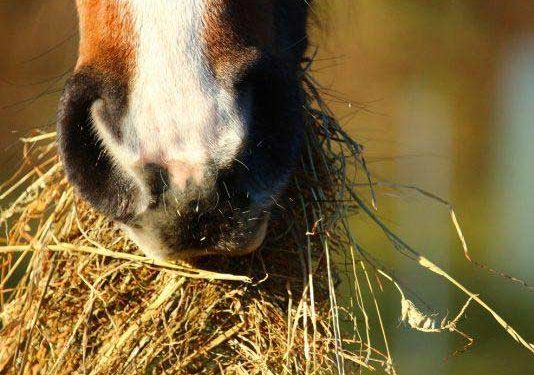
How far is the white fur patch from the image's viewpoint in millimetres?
→ 1210

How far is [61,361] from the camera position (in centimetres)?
148

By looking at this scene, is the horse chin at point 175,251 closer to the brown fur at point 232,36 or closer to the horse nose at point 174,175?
the horse nose at point 174,175

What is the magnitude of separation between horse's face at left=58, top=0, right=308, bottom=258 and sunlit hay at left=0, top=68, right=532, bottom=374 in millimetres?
193

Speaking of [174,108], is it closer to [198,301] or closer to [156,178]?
[156,178]

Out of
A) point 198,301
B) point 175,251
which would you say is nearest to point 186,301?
point 198,301

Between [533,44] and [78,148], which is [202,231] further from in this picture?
[533,44]

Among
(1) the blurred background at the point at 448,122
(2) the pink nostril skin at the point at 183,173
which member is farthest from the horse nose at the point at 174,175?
(1) the blurred background at the point at 448,122

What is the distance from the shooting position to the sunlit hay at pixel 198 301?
1474mm

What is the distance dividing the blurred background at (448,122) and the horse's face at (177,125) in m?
2.99

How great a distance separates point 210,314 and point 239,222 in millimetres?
281

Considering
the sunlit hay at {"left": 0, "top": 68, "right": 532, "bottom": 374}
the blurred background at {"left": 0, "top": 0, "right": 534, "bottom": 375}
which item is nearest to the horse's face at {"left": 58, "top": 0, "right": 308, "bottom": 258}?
the sunlit hay at {"left": 0, "top": 68, "right": 532, "bottom": 374}

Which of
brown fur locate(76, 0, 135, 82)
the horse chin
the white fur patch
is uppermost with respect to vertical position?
brown fur locate(76, 0, 135, 82)

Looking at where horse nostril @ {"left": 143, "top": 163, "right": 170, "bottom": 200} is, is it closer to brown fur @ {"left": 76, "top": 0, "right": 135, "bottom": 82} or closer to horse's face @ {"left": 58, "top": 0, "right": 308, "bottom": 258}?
horse's face @ {"left": 58, "top": 0, "right": 308, "bottom": 258}

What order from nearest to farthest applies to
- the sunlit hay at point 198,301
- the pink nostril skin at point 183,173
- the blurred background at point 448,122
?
the pink nostril skin at point 183,173
the sunlit hay at point 198,301
the blurred background at point 448,122
